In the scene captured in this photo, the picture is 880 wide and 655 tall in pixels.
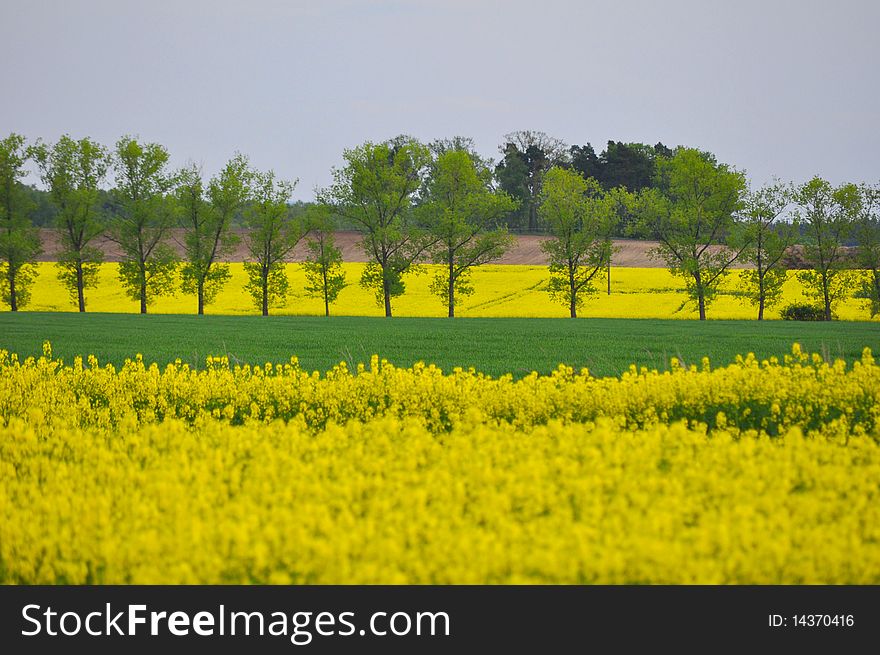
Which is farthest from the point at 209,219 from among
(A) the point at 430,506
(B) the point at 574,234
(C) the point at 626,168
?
(A) the point at 430,506

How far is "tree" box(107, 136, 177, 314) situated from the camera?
171 ft

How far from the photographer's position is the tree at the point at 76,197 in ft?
171

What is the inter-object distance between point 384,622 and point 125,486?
279 cm

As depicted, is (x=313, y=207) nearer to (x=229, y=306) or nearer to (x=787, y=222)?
(x=229, y=306)

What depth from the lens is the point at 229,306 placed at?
55469 millimetres

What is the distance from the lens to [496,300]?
183 ft

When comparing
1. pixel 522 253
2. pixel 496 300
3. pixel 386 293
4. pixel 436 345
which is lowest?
pixel 436 345

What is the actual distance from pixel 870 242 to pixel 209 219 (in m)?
40.9

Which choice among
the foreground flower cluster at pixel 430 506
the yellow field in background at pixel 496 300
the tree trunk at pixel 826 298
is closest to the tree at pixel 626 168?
the yellow field in background at pixel 496 300

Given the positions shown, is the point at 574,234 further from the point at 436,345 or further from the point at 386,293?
the point at 436,345

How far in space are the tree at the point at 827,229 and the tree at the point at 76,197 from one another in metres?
43.3

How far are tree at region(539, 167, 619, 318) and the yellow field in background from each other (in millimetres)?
1584

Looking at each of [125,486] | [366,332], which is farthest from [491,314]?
[125,486]

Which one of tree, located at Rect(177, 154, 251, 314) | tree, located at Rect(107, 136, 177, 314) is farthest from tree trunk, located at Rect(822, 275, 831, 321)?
tree, located at Rect(107, 136, 177, 314)
